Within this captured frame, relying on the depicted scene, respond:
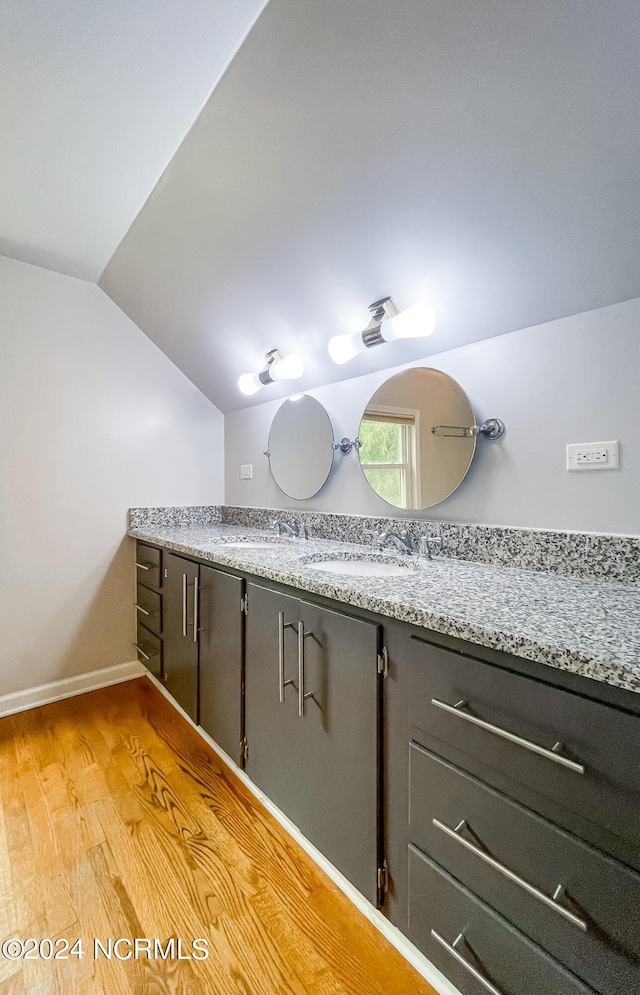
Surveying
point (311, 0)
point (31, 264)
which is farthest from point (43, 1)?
point (31, 264)

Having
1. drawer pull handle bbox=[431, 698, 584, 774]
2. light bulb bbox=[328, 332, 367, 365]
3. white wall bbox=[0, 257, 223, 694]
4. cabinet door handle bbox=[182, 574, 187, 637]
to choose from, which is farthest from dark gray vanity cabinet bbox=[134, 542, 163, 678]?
drawer pull handle bbox=[431, 698, 584, 774]

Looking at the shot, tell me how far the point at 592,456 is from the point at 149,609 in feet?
7.02

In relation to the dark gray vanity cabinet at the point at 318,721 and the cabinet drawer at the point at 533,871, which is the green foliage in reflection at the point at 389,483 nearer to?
the dark gray vanity cabinet at the point at 318,721

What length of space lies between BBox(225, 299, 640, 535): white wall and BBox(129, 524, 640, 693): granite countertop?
199 mm

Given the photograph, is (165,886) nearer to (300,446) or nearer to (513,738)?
(513,738)

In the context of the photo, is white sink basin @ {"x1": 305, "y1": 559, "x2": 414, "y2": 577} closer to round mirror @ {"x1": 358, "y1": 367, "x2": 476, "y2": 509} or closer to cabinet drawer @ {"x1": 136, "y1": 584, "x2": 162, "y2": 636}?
round mirror @ {"x1": 358, "y1": 367, "x2": 476, "y2": 509}

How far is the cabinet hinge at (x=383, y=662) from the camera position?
958mm

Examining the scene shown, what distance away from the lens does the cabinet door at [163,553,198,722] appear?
5.94 ft

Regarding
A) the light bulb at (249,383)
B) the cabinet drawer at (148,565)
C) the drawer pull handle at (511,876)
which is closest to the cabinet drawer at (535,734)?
the drawer pull handle at (511,876)

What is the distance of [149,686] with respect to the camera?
96.2 inches

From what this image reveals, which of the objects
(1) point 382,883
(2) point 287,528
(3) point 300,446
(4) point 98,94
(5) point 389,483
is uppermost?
(4) point 98,94

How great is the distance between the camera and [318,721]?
1.15 metres

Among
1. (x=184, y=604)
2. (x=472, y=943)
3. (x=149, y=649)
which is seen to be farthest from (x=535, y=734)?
(x=149, y=649)

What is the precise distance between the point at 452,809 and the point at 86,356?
260 centimetres
